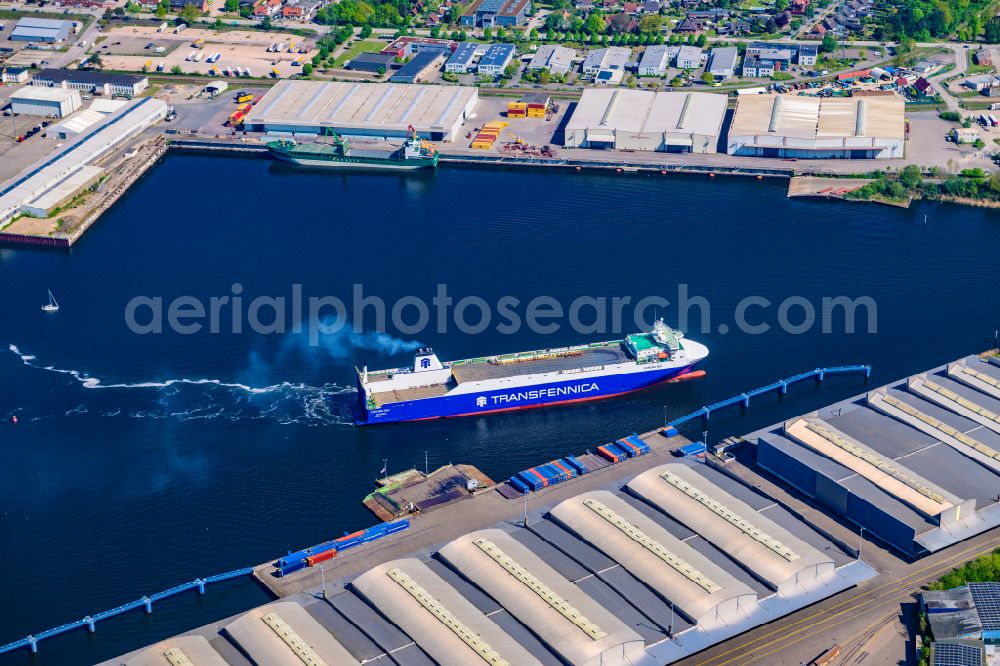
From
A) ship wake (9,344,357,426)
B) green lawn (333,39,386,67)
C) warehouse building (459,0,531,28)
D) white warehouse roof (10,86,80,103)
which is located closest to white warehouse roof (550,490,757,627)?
ship wake (9,344,357,426)

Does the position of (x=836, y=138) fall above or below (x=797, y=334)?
above

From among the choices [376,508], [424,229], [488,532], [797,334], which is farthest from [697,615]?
[424,229]

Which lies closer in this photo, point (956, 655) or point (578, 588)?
point (956, 655)

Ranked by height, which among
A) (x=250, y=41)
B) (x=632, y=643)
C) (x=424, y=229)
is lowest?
(x=632, y=643)

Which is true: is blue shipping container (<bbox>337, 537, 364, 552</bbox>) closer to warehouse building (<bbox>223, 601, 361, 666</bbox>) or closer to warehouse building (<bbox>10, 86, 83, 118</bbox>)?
warehouse building (<bbox>223, 601, 361, 666</bbox>)

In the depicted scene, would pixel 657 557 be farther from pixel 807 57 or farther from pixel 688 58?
pixel 807 57

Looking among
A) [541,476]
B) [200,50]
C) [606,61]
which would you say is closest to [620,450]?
[541,476]

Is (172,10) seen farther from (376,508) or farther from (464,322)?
(376,508)
